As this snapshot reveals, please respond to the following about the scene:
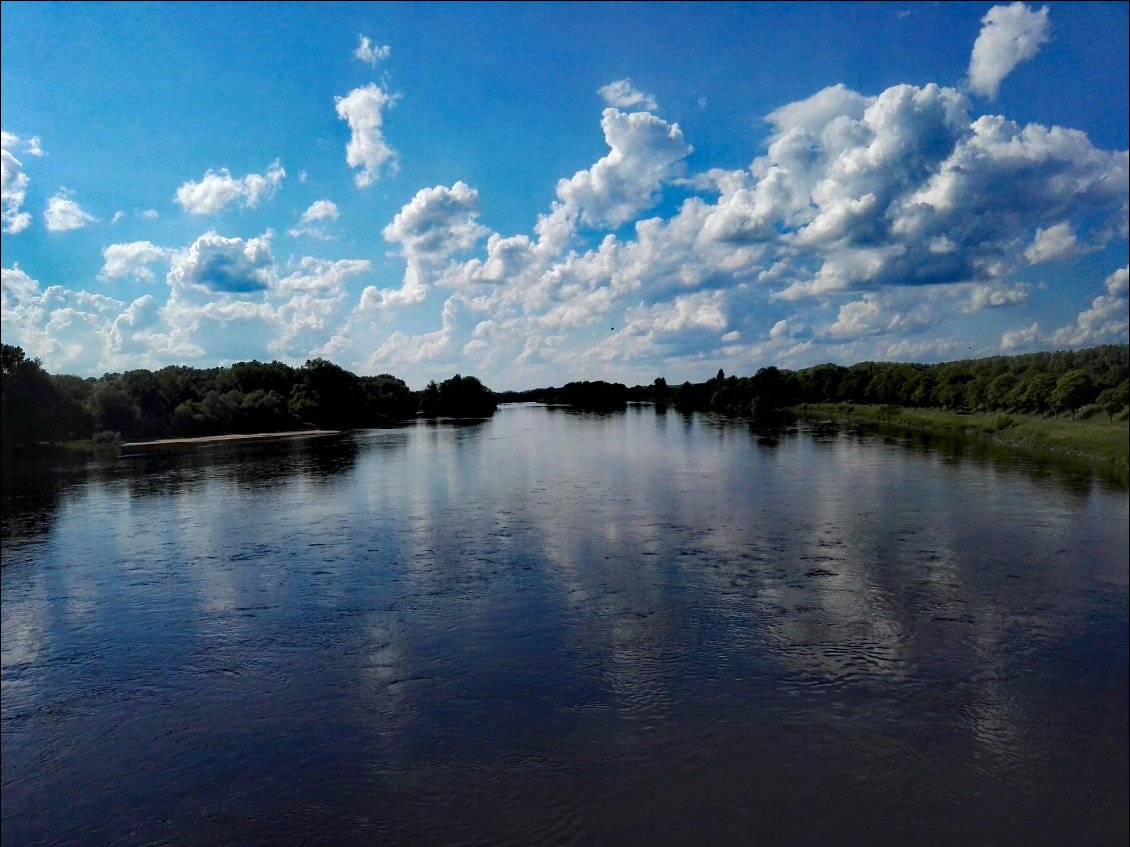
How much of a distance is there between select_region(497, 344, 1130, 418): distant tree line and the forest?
6.9 inches

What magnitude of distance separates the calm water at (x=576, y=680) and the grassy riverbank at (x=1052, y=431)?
17.5 metres

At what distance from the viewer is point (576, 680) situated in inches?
451

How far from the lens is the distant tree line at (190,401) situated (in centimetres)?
5275

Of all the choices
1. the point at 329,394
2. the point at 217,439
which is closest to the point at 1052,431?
the point at 217,439

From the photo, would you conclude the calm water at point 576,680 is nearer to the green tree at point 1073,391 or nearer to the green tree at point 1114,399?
the green tree at point 1114,399

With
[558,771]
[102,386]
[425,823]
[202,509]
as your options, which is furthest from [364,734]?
[102,386]

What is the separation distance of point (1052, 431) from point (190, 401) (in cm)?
8269

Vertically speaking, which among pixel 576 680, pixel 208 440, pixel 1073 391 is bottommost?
pixel 576 680

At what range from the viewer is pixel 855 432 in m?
64.7

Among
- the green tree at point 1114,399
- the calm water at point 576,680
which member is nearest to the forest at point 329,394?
the green tree at point 1114,399

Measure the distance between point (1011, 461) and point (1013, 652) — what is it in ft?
103

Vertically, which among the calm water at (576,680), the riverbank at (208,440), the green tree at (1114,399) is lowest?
the calm water at (576,680)

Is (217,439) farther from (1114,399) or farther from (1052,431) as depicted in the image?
(1114,399)

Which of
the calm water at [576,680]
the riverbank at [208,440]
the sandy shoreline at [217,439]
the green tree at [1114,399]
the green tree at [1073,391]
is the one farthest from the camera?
the sandy shoreline at [217,439]
